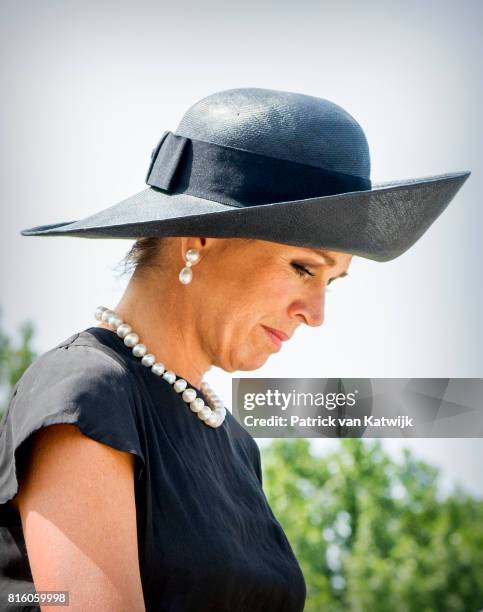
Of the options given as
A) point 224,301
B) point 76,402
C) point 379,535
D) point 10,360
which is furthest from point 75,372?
point 379,535

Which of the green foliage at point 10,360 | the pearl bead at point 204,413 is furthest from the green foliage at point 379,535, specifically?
the pearl bead at point 204,413

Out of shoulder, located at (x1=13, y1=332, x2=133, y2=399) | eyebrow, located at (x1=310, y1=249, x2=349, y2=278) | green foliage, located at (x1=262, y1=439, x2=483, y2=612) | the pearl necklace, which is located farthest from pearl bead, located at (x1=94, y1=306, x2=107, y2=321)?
green foliage, located at (x1=262, y1=439, x2=483, y2=612)

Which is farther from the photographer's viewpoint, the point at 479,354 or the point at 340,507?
the point at 340,507

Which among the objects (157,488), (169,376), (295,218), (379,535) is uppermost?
(295,218)

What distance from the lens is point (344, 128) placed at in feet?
4.64

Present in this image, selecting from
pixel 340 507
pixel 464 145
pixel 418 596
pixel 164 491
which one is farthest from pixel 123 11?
pixel 340 507

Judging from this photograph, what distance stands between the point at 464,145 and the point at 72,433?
2620mm

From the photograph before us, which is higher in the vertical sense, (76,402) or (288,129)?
(288,129)

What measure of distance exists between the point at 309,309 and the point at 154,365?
234 mm

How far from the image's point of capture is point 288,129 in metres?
1.38

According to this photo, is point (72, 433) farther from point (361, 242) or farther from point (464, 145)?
point (464, 145)

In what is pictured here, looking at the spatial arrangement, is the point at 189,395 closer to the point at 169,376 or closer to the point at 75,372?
the point at 169,376

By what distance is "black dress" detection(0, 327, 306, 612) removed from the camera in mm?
1190

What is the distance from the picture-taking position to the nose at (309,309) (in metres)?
1.42
